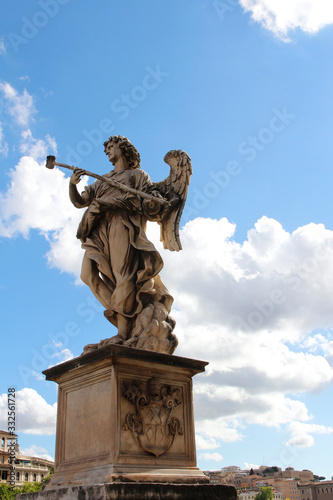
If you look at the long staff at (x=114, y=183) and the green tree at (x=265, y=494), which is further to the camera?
the green tree at (x=265, y=494)

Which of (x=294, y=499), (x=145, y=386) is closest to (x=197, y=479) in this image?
(x=145, y=386)

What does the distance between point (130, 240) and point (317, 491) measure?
13328 cm

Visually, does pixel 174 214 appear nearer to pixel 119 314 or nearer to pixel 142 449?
pixel 119 314

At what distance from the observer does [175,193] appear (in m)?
8.42

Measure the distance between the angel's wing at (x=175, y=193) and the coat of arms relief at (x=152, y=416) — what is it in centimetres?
235

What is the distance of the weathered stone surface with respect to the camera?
552cm

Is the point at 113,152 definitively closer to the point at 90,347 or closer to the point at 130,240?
the point at 130,240

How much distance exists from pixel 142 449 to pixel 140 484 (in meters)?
0.65

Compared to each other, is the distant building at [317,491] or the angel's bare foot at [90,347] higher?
the angel's bare foot at [90,347]

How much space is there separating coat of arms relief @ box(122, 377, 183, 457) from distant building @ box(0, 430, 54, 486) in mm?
77408

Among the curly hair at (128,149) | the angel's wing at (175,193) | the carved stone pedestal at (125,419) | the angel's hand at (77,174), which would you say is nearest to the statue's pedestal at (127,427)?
the carved stone pedestal at (125,419)

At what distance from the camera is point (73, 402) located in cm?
705

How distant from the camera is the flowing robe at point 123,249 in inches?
300

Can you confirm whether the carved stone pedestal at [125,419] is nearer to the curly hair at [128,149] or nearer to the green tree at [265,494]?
the curly hair at [128,149]
